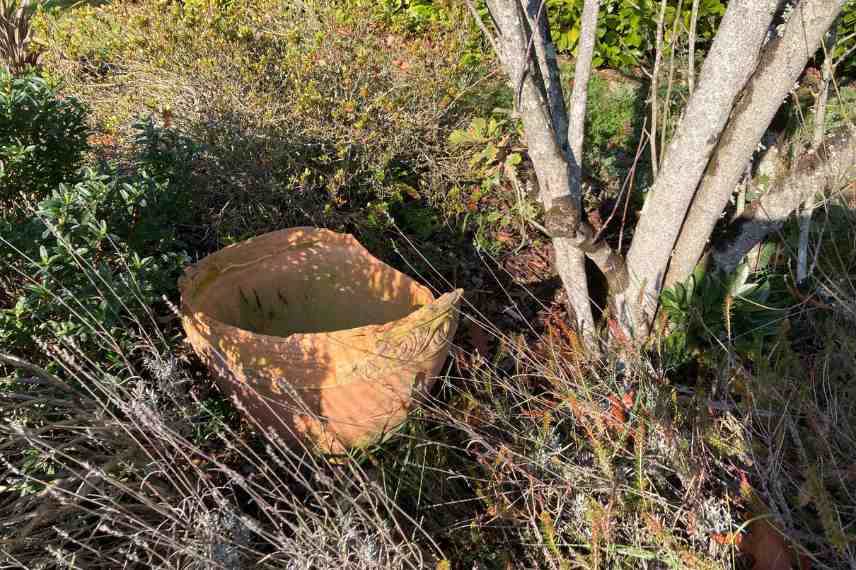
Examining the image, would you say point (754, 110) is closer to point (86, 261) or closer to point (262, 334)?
point (262, 334)

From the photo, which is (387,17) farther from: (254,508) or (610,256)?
(254,508)

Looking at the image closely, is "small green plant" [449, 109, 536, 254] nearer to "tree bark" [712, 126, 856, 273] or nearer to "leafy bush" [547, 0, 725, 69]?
"tree bark" [712, 126, 856, 273]

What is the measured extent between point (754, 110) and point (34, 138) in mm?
2528

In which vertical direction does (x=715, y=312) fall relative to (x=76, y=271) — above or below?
below

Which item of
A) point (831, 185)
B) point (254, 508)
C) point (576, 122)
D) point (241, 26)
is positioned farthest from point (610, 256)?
point (241, 26)

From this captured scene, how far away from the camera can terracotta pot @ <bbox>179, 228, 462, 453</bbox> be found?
196 centimetres

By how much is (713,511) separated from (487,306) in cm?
161

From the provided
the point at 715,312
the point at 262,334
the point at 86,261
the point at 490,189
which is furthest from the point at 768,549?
the point at 490,189

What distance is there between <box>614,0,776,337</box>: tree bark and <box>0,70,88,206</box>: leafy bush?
2.23 m

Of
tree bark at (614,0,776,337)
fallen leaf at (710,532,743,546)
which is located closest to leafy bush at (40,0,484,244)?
tree bark at (614,0,776,337)

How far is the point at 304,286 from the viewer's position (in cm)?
Result: 254

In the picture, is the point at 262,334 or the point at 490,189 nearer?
the point at 262,334

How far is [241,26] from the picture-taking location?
337 centimetres

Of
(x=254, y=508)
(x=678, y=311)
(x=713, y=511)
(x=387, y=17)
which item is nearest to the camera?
(x=713, y=511)
